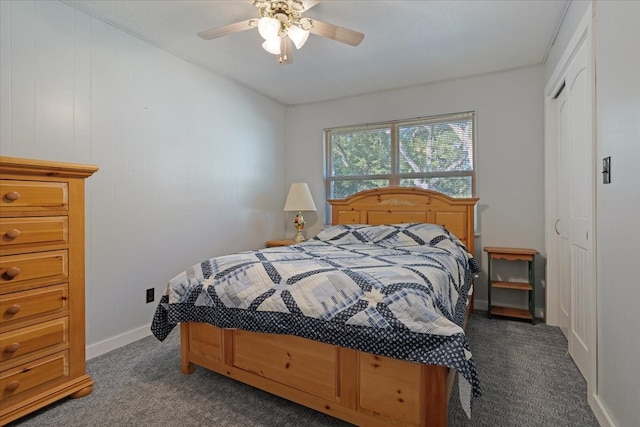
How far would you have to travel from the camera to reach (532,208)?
3182 millimetres

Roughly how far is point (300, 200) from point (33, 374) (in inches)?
109

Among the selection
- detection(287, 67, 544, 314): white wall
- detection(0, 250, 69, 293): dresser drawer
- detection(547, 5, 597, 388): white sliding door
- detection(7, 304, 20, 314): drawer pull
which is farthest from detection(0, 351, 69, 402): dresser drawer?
detection(287, 67, 544, 314): white wall

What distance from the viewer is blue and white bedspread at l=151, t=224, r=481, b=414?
132cm

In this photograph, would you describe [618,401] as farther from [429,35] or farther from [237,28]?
[237,28]

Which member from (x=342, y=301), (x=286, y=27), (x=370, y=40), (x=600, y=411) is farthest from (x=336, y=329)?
(x=370, y=40)

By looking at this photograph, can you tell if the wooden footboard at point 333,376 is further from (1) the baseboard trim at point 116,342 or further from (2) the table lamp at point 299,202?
(2) the table lamp at point 299,202

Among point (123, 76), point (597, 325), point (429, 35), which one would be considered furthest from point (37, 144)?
point (597, 325)

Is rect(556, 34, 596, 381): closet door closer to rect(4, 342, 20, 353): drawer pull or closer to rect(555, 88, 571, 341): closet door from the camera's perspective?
rect(555, 88, 571, 341): closet door

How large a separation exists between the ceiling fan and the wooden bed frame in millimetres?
1766

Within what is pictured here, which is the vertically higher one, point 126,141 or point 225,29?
point 225,29

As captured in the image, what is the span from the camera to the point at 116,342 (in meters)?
2.46

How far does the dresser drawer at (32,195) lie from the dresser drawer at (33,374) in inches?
30.2

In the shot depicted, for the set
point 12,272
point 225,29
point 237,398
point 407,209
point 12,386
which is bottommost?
point 237,398

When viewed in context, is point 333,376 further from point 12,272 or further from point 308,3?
point 308,3
